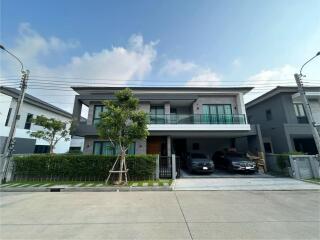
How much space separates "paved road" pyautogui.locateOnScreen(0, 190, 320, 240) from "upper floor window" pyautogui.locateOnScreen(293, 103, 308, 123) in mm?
11514

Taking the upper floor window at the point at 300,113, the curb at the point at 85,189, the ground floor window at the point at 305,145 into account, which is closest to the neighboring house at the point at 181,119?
the ground floor window at the point at 305,145

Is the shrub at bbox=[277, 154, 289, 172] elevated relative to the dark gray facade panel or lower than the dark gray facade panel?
lower

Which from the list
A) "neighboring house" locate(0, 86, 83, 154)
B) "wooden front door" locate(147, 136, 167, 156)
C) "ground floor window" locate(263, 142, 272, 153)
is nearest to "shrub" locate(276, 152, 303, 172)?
"ground floor window" locate(263, 142, 272, 153)

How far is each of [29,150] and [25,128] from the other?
289 cm

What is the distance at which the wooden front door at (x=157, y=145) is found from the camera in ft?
48.1

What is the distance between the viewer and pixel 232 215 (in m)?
4.75

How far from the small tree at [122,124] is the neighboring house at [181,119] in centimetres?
362

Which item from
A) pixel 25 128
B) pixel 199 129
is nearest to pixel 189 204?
pixel 199 129

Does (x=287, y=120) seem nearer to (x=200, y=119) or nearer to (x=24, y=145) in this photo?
(x=200, y=119)

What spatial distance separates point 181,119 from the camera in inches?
544

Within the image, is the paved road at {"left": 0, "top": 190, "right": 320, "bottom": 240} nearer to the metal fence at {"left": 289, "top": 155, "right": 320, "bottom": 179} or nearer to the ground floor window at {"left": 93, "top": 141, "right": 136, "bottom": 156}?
the metal fence at {"left": 289, "top": 155, "right": 320, "bottom": 179}

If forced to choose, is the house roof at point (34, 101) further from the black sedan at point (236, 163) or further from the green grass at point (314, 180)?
the green grass at point (314, 180)

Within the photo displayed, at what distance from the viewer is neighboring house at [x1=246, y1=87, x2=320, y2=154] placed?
14.1 m

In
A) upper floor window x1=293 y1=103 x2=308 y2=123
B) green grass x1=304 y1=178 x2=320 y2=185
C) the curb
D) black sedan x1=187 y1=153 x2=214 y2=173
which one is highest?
upper floor window x1=293 y1=103 x2=308 y2=123
